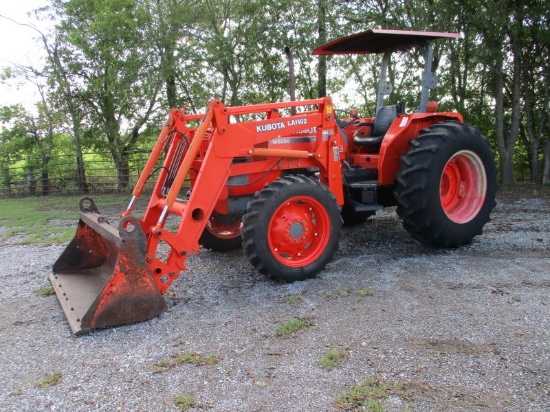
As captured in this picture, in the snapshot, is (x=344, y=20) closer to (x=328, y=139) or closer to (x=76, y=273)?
(x=328, y=139)

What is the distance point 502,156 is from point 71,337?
11.0 m

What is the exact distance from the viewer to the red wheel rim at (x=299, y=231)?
465 centimetres

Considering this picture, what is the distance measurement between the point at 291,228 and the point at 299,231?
10 cm

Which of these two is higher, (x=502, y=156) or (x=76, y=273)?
(x=502, y=156)

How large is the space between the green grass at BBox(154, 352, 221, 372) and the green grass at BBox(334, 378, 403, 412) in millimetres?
913

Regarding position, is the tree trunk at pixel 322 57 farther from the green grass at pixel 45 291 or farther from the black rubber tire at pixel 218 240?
the green grass at pixel 45 291

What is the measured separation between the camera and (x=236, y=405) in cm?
266

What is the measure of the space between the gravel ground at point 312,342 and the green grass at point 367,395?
2cm

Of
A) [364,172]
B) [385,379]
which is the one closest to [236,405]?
[385,379]

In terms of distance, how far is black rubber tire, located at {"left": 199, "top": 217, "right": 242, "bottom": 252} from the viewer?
19.1ft

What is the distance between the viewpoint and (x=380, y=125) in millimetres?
6055

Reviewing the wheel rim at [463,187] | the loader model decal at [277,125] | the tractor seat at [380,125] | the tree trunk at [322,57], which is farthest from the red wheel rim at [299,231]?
the tree trunk at [322,57]

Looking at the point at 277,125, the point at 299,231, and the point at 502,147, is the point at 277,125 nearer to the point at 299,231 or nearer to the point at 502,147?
the point at 299,231

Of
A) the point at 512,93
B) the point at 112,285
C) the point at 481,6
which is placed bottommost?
the point at 112,285
